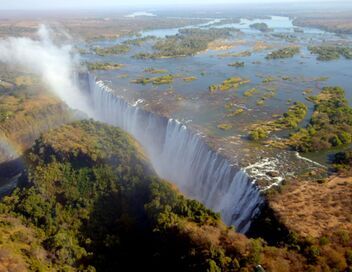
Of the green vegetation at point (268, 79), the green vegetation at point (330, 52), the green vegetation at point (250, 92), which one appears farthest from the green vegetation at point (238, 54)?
the green vegetation at point (250, 92)

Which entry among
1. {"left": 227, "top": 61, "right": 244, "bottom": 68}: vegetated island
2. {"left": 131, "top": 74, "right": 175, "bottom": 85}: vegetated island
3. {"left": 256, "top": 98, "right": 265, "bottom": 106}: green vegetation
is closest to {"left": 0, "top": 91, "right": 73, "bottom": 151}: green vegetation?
{"left": 131, "top": 74, "right": 175, "bottom": 85}: vegetated island

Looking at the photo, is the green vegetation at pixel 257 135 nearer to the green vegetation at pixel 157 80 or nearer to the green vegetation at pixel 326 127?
the green vegetation at pixel 326 127

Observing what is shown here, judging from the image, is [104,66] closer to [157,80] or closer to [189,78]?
[157,80]

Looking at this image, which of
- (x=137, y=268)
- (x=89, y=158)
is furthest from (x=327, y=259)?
(x=89, y=158)

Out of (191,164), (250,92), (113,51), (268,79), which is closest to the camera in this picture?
(191,164)

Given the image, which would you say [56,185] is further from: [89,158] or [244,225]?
[244,225]

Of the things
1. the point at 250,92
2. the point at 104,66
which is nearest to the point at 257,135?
the point at 250,92

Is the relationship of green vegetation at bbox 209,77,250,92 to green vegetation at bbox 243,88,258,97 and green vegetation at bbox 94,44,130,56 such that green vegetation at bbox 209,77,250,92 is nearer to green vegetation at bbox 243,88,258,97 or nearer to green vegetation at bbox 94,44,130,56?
green vegetation at bbox 243,88,258,97
